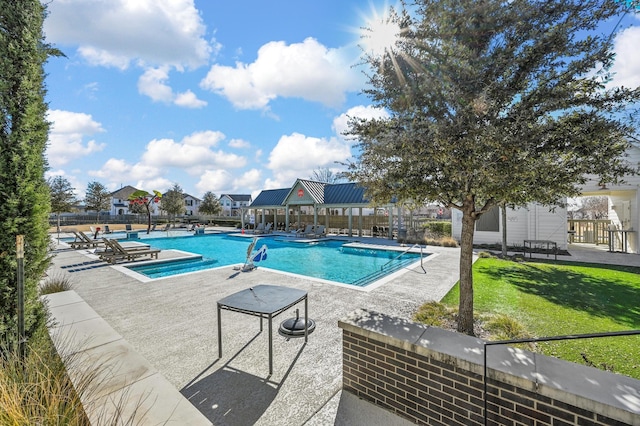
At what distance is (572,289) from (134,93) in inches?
719

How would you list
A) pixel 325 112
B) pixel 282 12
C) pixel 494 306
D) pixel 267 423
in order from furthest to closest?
pixel 325 112 → pixel 282 12 → pixel 494 306 → pixel 267 423

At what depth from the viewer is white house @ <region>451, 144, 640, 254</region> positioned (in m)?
13.7

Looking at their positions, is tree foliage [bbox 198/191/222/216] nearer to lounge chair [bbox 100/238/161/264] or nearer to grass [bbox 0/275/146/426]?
lounge chair [bbox 100/238/161/264]

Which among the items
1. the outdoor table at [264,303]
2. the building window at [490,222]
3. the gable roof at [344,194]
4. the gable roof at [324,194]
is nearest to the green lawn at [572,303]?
the outdoor table at [264,303]

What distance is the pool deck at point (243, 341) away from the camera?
2.99 meters

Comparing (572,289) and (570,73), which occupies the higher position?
(570,73)

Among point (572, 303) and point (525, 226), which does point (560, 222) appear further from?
point (572, 303)

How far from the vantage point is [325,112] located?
1642 cm

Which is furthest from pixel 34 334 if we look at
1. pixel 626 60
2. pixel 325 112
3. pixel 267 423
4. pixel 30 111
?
pixel 325 112

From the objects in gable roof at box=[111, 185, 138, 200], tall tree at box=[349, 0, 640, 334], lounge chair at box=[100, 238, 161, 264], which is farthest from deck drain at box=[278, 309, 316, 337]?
gable roof at box=[111, 185, 138, 200]

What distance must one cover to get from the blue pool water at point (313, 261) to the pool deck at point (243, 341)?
7.78ft

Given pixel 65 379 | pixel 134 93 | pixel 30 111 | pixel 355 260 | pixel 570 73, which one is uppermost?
pixel 134 93

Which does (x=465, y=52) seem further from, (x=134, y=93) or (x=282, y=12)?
(x=134, y=93)

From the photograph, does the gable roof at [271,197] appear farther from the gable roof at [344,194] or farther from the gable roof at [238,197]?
the gable roof at [238,197]
